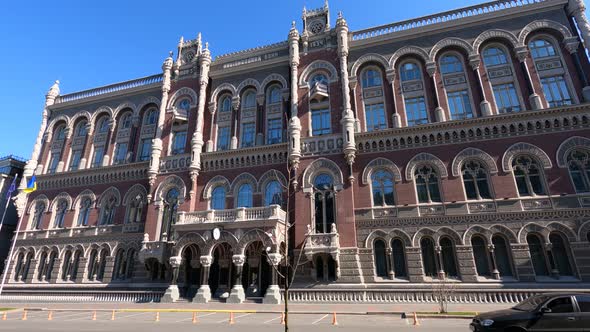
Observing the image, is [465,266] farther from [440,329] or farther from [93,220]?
[93,220]

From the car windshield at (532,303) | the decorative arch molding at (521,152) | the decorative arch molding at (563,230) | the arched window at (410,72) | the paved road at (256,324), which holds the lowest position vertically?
the paved road at (256,324)

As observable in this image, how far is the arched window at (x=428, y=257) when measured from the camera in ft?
70.9

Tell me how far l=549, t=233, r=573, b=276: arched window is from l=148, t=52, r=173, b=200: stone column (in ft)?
100

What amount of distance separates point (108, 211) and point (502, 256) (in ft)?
110

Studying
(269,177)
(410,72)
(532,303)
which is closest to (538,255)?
(532,303)

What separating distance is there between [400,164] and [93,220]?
2889cm

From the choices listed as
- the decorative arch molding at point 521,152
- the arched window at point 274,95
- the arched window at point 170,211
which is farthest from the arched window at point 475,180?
the arched window at point 170,211

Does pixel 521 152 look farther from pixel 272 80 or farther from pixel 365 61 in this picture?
pixel 272 80

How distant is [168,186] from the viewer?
29078mm

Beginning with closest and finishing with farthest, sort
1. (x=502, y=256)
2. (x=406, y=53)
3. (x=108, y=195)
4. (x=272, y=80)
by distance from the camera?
(x=502, y=256) < (x=406, y=53) < (x=272, y=80) < (x=108, y=195)

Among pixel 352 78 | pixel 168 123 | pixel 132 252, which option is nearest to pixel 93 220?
pixel 132 252

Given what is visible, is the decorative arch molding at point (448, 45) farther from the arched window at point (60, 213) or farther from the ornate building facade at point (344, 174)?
the arched window at point (60, 213)

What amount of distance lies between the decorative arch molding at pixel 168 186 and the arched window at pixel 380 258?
16.9 metres

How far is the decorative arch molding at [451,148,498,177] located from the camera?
22.2 metres
